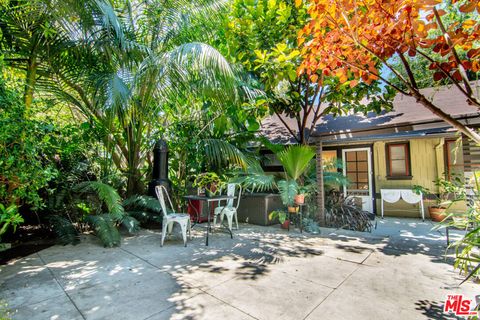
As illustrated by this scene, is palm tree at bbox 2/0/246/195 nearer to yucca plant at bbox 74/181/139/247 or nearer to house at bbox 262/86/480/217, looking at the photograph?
yucca plant at bbox 74/181/139/247

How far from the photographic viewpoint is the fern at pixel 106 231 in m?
4.38

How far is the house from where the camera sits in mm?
5891

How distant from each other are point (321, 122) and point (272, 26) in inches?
137

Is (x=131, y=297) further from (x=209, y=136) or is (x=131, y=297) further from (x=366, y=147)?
(x=366, y=147)

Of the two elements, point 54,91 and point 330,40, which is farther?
point 54,91

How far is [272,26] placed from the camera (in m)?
5.46

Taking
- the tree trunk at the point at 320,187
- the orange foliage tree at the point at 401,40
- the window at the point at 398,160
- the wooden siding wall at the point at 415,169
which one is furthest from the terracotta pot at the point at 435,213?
the orange foliage tree at the point at 401,40

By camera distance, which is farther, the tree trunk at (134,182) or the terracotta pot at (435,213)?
the terracotta pot at (435,213)

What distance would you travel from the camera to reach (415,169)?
750 centimetres

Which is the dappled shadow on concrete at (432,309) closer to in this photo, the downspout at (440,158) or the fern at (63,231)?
the fern at (63,231)

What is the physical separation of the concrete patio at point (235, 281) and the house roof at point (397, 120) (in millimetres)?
2403

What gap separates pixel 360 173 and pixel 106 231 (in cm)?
742

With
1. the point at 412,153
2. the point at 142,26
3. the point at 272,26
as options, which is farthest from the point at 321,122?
the point at 142,26

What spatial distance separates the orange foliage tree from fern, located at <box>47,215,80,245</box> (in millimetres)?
4793
